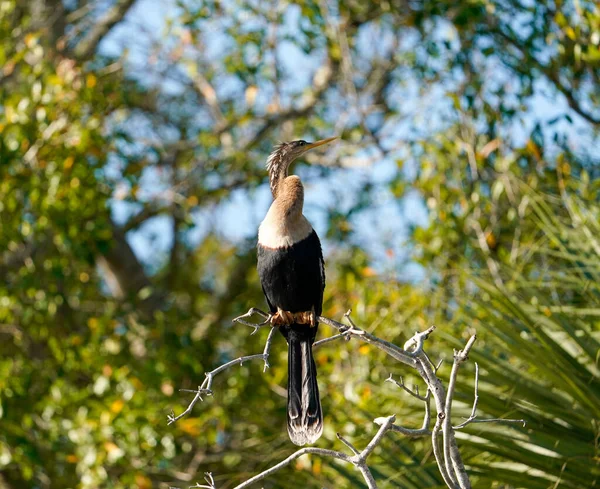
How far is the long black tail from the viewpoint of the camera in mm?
2443

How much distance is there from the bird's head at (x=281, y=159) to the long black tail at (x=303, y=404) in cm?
59

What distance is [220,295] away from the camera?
6.77 m

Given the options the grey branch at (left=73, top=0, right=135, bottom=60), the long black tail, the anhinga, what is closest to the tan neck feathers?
the anhinga

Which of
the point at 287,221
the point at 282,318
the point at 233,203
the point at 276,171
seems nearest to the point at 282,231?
the point at 287,221

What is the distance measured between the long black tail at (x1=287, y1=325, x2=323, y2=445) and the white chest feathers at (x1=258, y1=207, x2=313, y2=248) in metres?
0.32

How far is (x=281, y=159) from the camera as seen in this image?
3131 mm

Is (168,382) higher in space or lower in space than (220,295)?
higher

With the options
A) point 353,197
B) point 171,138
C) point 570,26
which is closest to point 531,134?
point 570,26

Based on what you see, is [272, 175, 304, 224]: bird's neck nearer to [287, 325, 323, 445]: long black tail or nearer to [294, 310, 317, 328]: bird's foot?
[294, 310, 317, 328]: bird's foot

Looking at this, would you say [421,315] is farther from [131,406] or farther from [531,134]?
[131,406]

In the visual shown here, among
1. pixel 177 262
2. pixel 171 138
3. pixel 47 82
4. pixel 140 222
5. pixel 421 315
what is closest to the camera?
pixel 421 315

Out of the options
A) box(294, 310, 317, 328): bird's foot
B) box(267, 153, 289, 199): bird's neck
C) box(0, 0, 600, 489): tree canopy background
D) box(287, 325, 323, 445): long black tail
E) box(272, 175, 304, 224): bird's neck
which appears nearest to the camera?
box(287, 325, 323, 445): long black tail

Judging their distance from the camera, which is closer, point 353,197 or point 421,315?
point 421,315

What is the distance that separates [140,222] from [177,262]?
68 cm
